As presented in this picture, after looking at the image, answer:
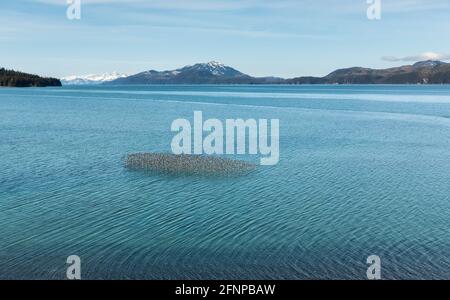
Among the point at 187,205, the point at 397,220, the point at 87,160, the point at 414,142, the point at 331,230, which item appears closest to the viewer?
the point at 331,230

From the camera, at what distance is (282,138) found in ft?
215

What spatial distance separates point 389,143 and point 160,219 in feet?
134

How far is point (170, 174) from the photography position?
41375mm

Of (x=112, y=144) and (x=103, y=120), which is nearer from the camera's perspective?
(x=112, y=144)

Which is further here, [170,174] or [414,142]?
[414,142]

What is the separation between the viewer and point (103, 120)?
3583 inches

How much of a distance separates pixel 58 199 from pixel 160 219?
27.3 feet

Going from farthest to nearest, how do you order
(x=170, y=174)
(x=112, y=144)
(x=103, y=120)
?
1. (x=103, y=120)
2. (x=112, y=144)
3. (x=170, y=174)

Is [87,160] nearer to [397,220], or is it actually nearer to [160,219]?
[160,219]
